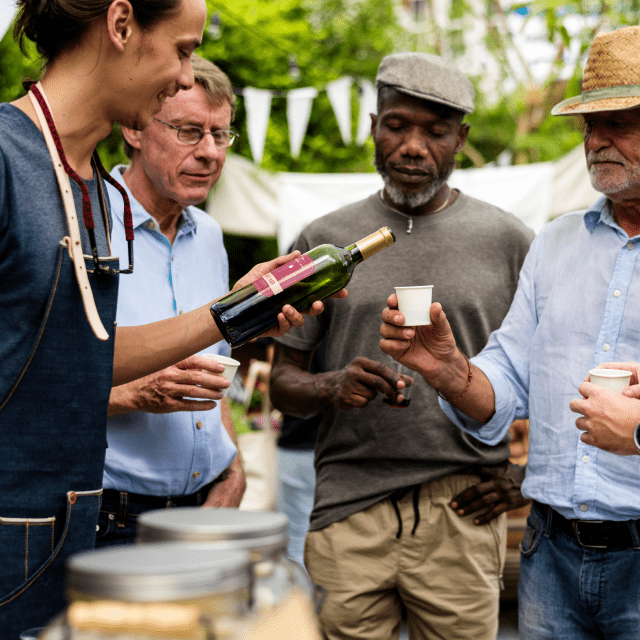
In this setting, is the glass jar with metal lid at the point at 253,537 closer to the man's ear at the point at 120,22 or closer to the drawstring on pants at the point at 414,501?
the man's ear at the point at 120,22

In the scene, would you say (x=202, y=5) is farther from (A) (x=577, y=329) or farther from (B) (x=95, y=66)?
(A) (x=577, y=329)

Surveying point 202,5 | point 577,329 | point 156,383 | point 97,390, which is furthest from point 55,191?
point 577,329

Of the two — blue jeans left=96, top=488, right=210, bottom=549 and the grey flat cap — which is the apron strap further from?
the grey flat cap

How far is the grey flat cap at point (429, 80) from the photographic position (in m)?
2.65

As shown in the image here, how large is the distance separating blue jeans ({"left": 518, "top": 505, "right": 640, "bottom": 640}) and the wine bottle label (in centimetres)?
111

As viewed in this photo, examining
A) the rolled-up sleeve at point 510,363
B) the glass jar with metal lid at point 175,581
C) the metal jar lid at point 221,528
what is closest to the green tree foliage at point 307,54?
the rolled-up sleeve at point 510,363

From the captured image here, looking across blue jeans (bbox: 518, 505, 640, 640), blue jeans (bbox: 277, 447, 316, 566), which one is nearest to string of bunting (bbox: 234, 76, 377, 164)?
blue jeans (bbox: 277, 447, 316, 566)

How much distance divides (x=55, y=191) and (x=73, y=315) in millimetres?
245

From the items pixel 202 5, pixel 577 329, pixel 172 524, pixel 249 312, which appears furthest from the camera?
pixel 577 329

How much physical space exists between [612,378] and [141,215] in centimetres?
153

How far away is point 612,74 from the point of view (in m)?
2.30

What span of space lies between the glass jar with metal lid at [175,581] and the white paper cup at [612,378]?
1.39 metres

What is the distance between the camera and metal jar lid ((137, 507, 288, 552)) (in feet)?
2.60

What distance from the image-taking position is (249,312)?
73.0 inches
